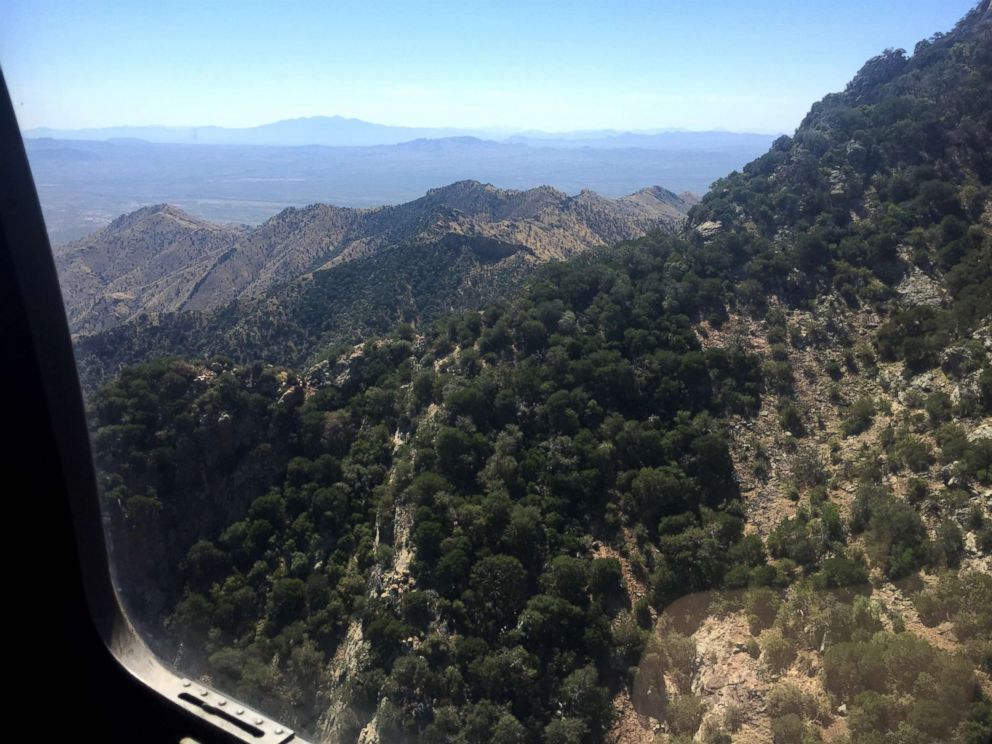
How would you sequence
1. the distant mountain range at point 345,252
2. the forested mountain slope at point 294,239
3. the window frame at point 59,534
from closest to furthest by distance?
1. the window frame at point 59,534
2. the distant mountain range at point 345,252
3. the forested mountain slope at point 294,239

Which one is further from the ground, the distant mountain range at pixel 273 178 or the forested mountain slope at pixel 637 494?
the distant mountain range at pixel 273 178

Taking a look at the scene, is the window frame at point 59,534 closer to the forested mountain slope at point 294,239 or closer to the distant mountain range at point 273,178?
the distant mountain range at point 273,178

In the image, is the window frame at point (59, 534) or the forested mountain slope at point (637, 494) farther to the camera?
the forested mountain slope at point (637, 494)

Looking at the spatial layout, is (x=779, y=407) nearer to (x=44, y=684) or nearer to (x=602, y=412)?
(x=602, y=412)

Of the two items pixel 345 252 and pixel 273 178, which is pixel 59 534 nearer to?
pixel 345 252

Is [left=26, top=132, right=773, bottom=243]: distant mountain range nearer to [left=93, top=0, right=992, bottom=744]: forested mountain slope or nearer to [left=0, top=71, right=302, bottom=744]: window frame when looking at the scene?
[left=93, top=0, right=992, bottom=744]: forested mountain slope

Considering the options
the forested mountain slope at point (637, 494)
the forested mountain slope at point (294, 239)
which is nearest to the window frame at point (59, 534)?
the forested mountain slope at point (637, 494)

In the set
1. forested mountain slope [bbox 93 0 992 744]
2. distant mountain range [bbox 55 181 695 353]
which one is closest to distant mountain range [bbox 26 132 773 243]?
distant mountain range [bbox 55 181 695 353]

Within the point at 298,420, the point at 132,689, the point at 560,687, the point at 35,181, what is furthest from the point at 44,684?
the point at 298,420
